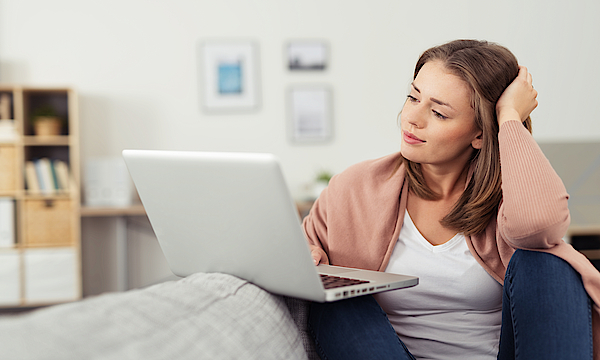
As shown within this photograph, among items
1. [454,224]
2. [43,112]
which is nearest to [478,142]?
[454,224]

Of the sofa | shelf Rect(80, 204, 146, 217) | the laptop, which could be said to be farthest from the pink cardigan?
shelf Rect(80, 204, 146, 217)

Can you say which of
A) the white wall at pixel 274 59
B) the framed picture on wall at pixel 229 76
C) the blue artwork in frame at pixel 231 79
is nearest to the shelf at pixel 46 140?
the white wall at pixel 274 59

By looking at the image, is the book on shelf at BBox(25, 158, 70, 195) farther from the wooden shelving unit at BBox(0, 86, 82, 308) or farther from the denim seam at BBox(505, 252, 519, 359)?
the denim seam at BBox(505, 252, 519, 359)

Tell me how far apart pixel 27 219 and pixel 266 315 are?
9.12 feet

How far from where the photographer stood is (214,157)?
711 mm

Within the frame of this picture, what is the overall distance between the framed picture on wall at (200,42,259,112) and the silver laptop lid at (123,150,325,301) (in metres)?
2.65

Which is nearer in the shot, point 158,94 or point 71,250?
point 71,250

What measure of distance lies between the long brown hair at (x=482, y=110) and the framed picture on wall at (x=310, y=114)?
7.92ft

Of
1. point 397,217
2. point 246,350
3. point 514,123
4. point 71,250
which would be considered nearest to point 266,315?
point 246,350

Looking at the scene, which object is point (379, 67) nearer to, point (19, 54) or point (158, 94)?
point (158, 94)

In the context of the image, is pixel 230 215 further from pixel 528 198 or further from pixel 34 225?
pixel 34 225

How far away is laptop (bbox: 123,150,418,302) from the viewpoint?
686 mm

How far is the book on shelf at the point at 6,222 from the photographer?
3.00m

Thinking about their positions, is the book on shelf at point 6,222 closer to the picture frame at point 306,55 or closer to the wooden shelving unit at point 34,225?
the wooden shelving unit at point 34,225
